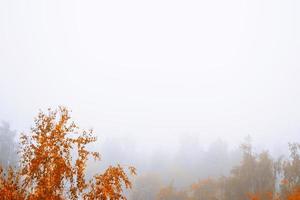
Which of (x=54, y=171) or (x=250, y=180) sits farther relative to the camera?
(x=250, y=180)

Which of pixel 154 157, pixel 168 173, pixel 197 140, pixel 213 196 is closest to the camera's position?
pixel 213 196

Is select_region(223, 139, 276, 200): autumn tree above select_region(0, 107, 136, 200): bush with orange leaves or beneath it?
above

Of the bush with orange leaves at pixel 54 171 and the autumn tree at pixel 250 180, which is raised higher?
the autumn tree at pixel 250 180

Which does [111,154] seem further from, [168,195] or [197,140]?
[168,195]

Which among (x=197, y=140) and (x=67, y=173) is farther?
(x=197, y=140)

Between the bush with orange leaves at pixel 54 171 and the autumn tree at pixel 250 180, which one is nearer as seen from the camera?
the bush with orange leaves at pixel 54 171

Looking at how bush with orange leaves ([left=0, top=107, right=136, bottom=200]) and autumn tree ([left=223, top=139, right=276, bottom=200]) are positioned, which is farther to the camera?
autumn tree ([left=223, top=139, right=276, bottom=200])

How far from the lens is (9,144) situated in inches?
2709

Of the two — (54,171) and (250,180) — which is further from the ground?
(250,180)

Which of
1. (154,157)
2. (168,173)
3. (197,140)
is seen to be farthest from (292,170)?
(197,140)

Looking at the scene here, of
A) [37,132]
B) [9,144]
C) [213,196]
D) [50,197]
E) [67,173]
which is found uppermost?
[9,144]

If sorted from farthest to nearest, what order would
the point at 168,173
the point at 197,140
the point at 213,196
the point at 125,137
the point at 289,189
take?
the point at 125,137
the point at 197,140
the point at 168,173
the point at 213,196
the point at 289,189

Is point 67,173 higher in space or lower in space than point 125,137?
lower

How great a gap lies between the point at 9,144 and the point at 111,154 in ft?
166
